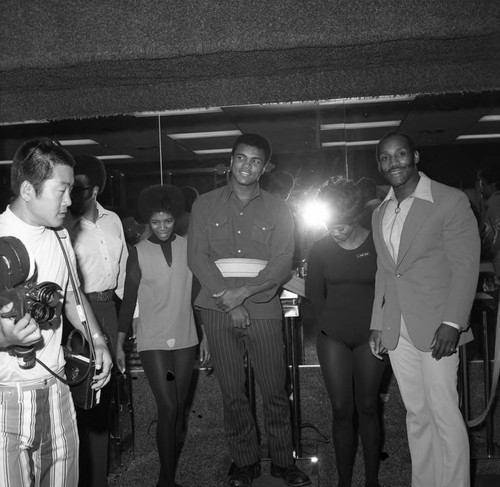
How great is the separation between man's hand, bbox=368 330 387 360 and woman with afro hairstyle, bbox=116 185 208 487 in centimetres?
88

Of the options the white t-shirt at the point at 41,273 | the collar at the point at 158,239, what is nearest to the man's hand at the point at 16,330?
the white t-shirt at the point at 41,273

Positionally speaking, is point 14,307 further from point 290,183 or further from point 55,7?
point 290,183

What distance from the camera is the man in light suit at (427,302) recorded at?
2523mm

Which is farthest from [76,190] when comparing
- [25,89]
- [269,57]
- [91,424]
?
[269,57]

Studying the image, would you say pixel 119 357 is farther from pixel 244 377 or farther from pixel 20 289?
pixel 20 289

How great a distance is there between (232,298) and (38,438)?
3.96ft

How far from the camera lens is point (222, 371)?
3006 millimetres

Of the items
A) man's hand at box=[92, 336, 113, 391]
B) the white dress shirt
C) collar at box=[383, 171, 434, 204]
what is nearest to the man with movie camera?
man's hand at box=[92, 336, 113, 391]

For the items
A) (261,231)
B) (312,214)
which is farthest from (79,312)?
(312,214)

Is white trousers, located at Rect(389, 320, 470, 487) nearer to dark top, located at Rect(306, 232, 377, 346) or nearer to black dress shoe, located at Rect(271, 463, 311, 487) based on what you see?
dark top, located at Rect(306, 232, 377, 346)

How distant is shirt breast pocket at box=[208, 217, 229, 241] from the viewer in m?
3.08

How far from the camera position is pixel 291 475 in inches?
119

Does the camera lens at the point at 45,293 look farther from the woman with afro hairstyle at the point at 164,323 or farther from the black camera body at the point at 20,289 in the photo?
the woman with afro hairstyle at the point at 164,323

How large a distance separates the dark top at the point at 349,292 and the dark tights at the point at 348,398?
0.06 metres
